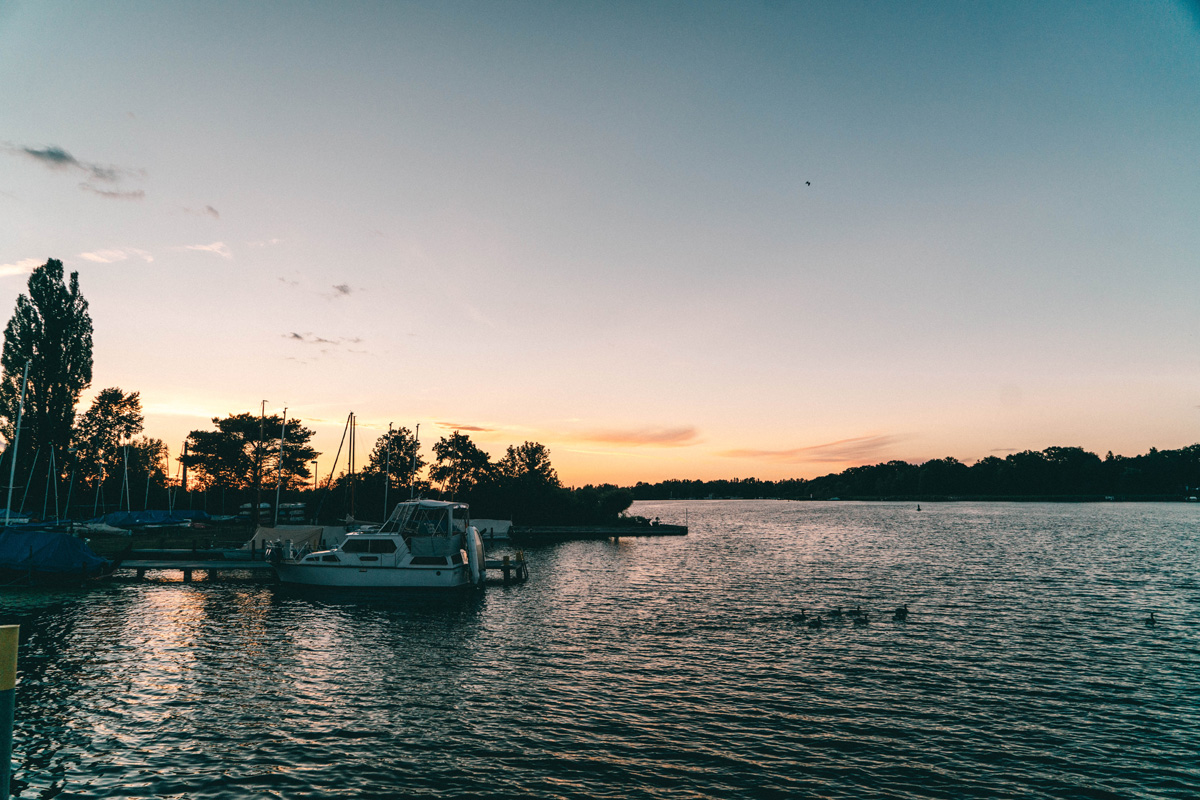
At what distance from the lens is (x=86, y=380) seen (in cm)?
7675

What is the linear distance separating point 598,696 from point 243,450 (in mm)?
114132

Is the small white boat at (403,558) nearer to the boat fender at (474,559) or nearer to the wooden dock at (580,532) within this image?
the boat fender at (474,559)

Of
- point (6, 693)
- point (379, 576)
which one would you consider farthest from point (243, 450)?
point (6, 693)

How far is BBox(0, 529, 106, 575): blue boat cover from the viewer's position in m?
39.6

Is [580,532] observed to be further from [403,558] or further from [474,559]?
[403,558]

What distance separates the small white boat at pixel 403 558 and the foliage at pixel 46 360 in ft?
161

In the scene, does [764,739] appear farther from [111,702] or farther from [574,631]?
[111,702]

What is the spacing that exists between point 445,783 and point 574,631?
17908mm

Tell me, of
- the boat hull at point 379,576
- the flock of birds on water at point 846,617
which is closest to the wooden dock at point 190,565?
the boat hull at point 379,576

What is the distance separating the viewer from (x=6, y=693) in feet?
18.4

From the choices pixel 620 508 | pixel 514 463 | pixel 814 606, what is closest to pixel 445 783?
pixel 814 606

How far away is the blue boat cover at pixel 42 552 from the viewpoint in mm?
39594

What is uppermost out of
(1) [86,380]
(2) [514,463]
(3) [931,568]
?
(1) [86,380]

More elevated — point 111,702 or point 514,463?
point 514,463
